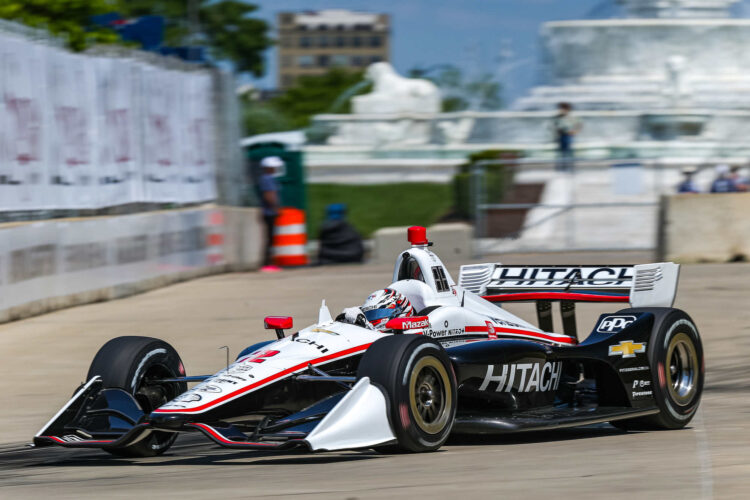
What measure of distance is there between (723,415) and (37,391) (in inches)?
210

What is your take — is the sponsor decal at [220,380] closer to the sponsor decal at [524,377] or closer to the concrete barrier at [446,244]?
the sponsor decal at [524,377]

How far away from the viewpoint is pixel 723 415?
29.2ft

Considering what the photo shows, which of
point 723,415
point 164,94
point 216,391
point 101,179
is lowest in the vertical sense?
point 723,415

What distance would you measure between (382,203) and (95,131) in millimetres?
21154

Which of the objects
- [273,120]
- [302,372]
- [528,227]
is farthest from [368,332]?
[273,120]

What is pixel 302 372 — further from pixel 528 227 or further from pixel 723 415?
pixel 528 227

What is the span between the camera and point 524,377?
7.93 meters

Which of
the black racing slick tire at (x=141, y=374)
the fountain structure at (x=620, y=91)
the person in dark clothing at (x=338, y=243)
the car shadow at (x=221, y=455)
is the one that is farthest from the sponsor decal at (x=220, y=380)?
the fountain structure at (x=620, y=91)

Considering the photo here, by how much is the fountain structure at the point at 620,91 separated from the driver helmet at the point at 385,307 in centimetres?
2845

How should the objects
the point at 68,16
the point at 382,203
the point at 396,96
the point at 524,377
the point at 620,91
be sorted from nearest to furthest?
the point at 524,377 < the point at 68,16 < the point at 382,203 < the point at 620,91 < the point at 396,96

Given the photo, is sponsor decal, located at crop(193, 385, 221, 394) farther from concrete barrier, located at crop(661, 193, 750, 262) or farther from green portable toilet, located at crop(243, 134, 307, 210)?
green portable toilet, located at crop(243, 134, 307, 210)

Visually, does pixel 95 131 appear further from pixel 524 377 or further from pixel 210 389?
pixel 210 389

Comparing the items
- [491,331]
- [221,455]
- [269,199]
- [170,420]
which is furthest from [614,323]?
[269,199]

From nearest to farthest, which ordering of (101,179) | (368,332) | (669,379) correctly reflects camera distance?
(368,332), (669,379), (101,179)
